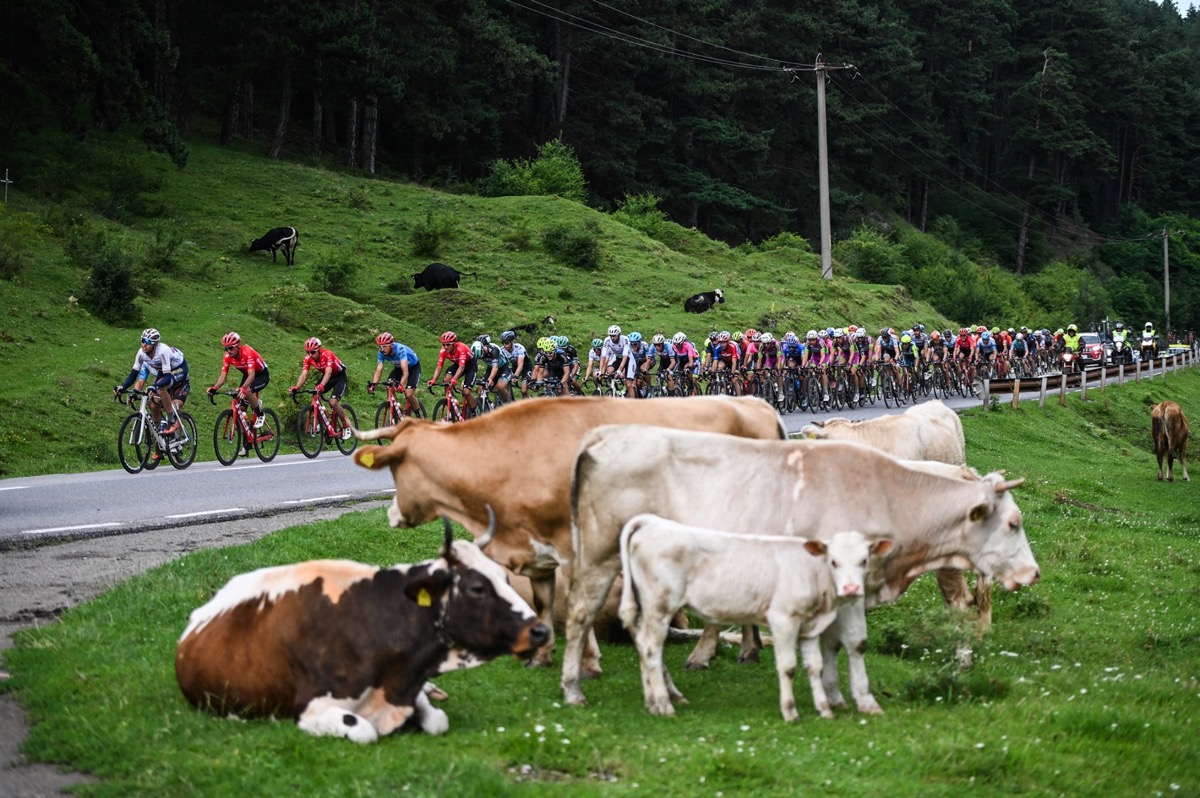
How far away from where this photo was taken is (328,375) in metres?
24.3

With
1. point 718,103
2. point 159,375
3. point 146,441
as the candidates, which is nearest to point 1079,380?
point 159,375

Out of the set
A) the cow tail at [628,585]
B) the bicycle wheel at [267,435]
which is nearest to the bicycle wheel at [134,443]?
the bicycle wheel at [267,435]

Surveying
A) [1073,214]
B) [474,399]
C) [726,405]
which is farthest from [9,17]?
[1073,214]

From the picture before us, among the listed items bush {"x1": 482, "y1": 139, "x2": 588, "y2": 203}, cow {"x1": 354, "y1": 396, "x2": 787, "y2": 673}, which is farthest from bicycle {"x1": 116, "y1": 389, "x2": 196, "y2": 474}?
bush {"x1": 482, "y1": 139, "x2": 588, "y2": 203}

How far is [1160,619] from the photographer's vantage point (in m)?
13.8

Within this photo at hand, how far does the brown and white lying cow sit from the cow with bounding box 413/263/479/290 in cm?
3569

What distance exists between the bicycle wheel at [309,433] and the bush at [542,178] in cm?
3826

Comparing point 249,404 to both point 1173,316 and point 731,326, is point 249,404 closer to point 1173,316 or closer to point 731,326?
point 731,326

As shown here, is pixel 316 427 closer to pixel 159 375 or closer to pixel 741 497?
pixel 159 375

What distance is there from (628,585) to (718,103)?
258 feet

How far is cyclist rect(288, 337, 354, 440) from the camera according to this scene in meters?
24.0

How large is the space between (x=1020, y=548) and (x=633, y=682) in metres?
2.99

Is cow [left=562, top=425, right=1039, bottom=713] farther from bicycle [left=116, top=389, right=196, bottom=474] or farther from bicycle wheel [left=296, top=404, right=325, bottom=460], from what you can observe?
bicycle wheel [left=296, top=404, right=325, bottom=460]

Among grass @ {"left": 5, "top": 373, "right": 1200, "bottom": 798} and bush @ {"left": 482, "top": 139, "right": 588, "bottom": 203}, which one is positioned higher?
bush @ {"left": 482, "top": 139, "right": 588, "bottom": 203}
